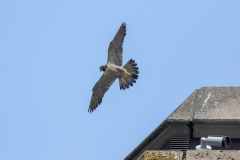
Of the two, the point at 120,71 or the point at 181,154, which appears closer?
the point at 181,154

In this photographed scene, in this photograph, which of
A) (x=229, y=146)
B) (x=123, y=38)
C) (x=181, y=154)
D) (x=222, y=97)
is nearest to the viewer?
(x=181, y=154)

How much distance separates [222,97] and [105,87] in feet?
31.4

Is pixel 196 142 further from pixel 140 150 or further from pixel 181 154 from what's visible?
pixel 181 154

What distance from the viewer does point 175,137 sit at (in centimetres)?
434

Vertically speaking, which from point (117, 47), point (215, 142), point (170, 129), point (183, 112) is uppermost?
point (117, 47)

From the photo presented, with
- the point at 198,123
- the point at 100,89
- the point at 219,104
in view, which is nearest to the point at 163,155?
the point at 198,123

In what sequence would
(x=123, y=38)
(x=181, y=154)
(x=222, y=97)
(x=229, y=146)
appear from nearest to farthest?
(x=181, y=154)
(x=229, y=146)
(x=222, y=97)
(x=123, y=38)

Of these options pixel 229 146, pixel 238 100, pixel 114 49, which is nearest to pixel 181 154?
pixel 229 146

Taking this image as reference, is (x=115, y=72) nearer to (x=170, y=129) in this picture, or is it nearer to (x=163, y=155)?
(x=170, y=129)

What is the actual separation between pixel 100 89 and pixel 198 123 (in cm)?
986

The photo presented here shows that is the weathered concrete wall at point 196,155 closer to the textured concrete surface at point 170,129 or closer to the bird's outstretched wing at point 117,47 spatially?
the textured concrete surface at point 170,129

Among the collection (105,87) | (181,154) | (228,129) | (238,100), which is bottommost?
(181,154)

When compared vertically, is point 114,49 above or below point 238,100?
above

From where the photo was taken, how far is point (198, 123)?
4.16m
